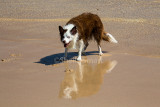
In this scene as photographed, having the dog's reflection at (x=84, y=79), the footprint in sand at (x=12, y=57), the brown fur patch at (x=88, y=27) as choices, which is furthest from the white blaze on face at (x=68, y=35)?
the footprint in sand at (x=12, y=57)

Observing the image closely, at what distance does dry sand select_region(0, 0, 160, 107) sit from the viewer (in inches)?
199

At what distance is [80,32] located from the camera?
793cm

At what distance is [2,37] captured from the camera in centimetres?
1126

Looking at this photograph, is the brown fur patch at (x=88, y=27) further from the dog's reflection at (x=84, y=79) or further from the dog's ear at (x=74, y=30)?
the dog's reflection at (x=84, y=79)

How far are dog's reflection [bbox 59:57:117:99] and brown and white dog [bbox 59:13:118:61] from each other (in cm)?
57

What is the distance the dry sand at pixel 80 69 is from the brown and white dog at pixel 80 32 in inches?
18.4

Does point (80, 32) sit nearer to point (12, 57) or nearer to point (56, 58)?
point (56, 58)

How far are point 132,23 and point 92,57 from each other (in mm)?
5629

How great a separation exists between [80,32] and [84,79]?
206 cm

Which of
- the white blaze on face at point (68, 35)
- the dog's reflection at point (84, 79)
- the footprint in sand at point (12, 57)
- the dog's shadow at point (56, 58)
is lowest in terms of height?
the dog's reflection at point (84, 79)

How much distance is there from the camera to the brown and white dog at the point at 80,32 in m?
7.53

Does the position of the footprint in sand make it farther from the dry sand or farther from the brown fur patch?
the brown fur patch

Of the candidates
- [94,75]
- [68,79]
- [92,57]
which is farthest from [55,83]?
[92,57]

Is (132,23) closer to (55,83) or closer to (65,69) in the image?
(65,69)
